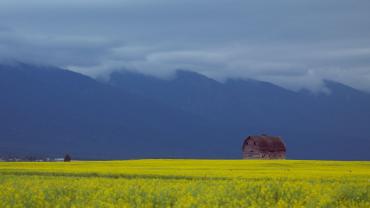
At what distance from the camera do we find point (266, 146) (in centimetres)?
10019

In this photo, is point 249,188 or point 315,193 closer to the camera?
point 315,193

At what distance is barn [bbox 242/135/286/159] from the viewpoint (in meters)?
99.7

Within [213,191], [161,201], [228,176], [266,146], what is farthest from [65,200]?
[266,146]

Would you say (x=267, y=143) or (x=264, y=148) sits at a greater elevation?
(x=267, y=143)

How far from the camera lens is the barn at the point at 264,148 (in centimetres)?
9969

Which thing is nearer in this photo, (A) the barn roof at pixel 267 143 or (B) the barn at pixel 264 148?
(B) the barn at pixel 264 148

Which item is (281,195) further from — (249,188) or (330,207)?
(330,207)

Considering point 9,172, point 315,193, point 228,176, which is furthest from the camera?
point 9,172

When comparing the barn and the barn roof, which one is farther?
the barn roof

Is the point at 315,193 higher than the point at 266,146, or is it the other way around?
the point at 266,146

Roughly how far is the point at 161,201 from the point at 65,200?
3.16m

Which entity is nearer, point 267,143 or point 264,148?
point 264,148

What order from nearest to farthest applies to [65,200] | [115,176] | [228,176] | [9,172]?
[65,200], [228,176], [115,176], [9,172]

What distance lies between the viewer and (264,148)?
328ft
